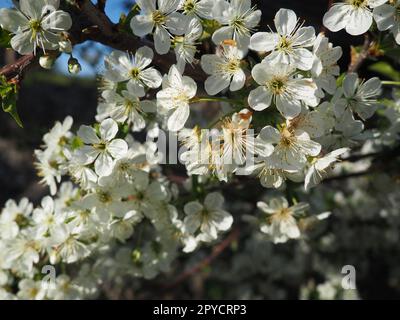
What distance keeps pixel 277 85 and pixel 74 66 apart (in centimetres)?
62

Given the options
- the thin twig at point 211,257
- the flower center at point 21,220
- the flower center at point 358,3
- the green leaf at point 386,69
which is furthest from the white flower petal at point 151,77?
the thin twig at point 211,257

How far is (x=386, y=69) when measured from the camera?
Result: 2359mm

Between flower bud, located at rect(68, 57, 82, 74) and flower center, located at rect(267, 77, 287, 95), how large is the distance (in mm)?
589

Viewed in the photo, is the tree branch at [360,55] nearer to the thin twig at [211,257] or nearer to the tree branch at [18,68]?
the tree branch at [18,68]

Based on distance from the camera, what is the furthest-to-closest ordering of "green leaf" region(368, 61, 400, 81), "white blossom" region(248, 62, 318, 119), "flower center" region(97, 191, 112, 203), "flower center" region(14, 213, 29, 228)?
"green leaf" region(368, 61, 400, 81), "flower center" region(14, 213, 29, 228), "flower center" region(97, 191, 112, 203), "white blossom" region(248, 62, 318, 119)

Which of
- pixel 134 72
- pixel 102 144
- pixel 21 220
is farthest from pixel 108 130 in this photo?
pixel 21 220

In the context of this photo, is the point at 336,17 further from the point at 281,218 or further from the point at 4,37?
the point at 4,37

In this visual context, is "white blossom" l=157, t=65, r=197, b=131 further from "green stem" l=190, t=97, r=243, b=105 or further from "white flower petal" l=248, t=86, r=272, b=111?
"white flower petal" l=248, t=86, r=272, b=111

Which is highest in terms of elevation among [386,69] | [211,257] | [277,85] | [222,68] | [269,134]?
[386,69]

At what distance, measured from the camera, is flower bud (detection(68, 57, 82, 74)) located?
5.35 ft

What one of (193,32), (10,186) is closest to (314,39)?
(193,32)

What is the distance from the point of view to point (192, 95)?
1.58m

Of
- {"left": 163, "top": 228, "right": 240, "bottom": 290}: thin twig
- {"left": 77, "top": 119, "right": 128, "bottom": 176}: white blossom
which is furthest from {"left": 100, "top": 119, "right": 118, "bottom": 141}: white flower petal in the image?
{"left": 163, "top": 228, "right": 240, "bottom": 290}: thin twig

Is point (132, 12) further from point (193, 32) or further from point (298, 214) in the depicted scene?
point (298, 214)
